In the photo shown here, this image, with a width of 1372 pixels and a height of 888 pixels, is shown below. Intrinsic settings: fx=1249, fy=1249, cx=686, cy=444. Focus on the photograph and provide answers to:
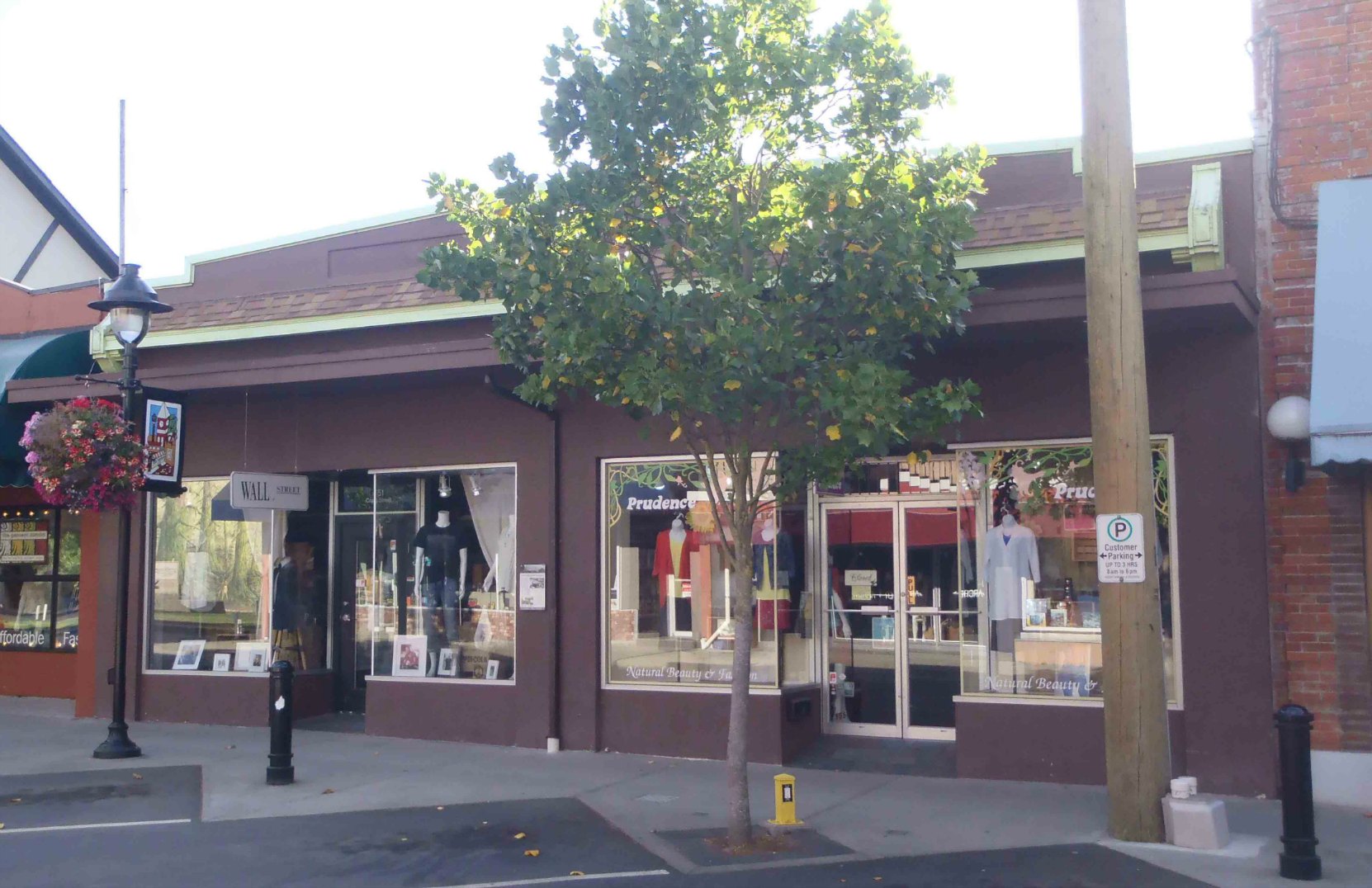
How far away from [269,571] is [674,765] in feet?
19.1

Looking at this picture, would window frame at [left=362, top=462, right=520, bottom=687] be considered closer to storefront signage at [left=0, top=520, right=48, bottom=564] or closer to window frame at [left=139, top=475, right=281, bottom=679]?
window frame at [left=139, top=475, right=281, bottom=679]

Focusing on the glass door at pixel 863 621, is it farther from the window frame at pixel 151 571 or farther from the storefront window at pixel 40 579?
the storefront window at pixel 40 579

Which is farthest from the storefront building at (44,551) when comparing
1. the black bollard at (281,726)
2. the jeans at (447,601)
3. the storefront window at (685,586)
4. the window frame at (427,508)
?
the storefront window at (685,586)

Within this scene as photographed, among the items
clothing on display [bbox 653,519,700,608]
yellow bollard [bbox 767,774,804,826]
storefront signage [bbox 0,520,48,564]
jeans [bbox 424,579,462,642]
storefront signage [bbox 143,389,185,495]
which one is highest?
storefront signage [bbox 143,389,185,495]

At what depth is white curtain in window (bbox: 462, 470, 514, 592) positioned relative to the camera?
12.9 m

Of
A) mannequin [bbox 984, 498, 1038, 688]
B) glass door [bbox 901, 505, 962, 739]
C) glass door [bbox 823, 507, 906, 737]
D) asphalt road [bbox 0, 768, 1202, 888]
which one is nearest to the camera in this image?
asphalt road [bbox 0, 768, 1202, 888]

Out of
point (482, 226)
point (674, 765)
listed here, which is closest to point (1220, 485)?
point (674, 765)

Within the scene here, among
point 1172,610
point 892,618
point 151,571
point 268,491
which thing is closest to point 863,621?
point 892,618

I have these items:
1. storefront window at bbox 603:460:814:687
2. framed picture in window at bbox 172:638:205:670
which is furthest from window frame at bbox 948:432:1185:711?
framed picture in window at bbox 172:638:205:670

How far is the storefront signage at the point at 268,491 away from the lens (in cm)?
1308

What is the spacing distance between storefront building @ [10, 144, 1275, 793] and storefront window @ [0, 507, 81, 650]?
2.51 m

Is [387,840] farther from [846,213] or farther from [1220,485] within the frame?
[1220,485]

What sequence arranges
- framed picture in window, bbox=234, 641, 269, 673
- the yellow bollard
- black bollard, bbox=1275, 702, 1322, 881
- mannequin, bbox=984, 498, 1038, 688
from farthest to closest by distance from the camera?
framed picture in window, bbox=234, 641, 269, 673 < mannequin, bbox=984, 498, 1038, 688 < the yellow bollard < black bollard, bbox=1275, 702, 1322, 881

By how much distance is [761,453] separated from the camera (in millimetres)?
11703
